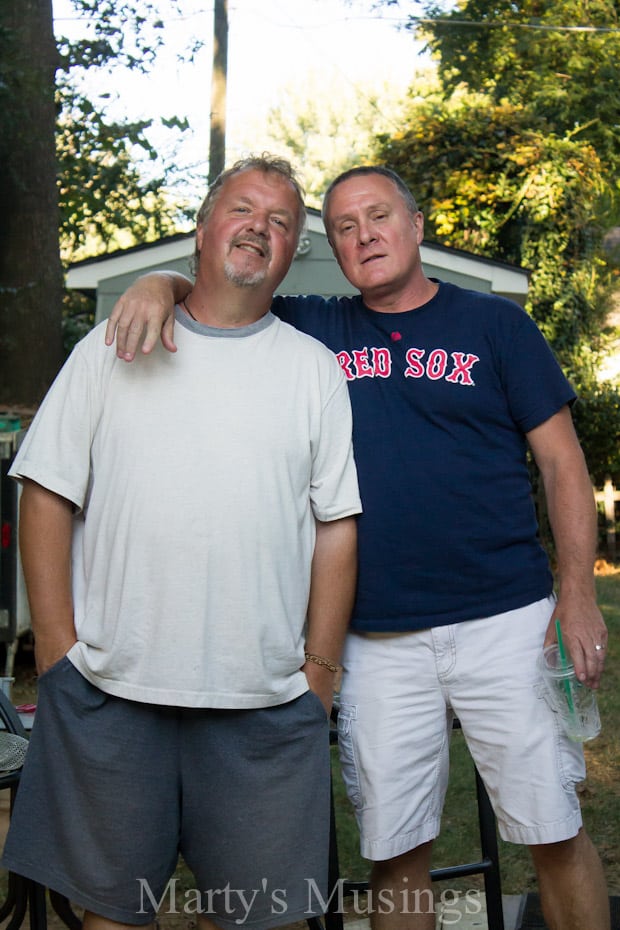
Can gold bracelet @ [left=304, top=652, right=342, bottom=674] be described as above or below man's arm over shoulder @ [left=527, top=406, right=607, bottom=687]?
below

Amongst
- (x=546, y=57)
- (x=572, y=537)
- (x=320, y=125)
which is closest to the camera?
(x=572, y=537)

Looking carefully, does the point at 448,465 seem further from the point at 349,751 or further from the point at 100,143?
the point at 100,143

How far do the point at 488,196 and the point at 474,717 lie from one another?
994 cm

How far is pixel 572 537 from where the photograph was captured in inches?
97.0

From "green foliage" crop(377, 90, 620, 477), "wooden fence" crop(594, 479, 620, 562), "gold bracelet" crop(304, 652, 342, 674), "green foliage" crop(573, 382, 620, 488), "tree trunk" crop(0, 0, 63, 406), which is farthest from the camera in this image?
"wooden fence" crop(594, 479, 620, 562)

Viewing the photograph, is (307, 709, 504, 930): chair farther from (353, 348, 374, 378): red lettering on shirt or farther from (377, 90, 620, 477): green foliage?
(377, 90, 620, 477): green foliage

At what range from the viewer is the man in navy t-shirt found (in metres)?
2.41

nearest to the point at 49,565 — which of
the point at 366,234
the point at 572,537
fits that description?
the point at 366,234

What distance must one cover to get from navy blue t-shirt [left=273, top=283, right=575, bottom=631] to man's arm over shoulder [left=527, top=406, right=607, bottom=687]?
0.18ft

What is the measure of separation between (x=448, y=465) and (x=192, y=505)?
0.65 metres

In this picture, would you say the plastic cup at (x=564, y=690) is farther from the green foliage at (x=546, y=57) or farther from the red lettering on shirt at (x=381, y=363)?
the green foliage at (x=546, y=57)

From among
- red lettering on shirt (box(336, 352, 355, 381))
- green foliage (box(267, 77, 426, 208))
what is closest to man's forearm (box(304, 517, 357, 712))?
red lettering on shirt (box(336, 352, 355, 381))

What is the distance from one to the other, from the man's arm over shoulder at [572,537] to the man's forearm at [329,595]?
509mm

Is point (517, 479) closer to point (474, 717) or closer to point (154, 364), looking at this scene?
point (474, 717)
